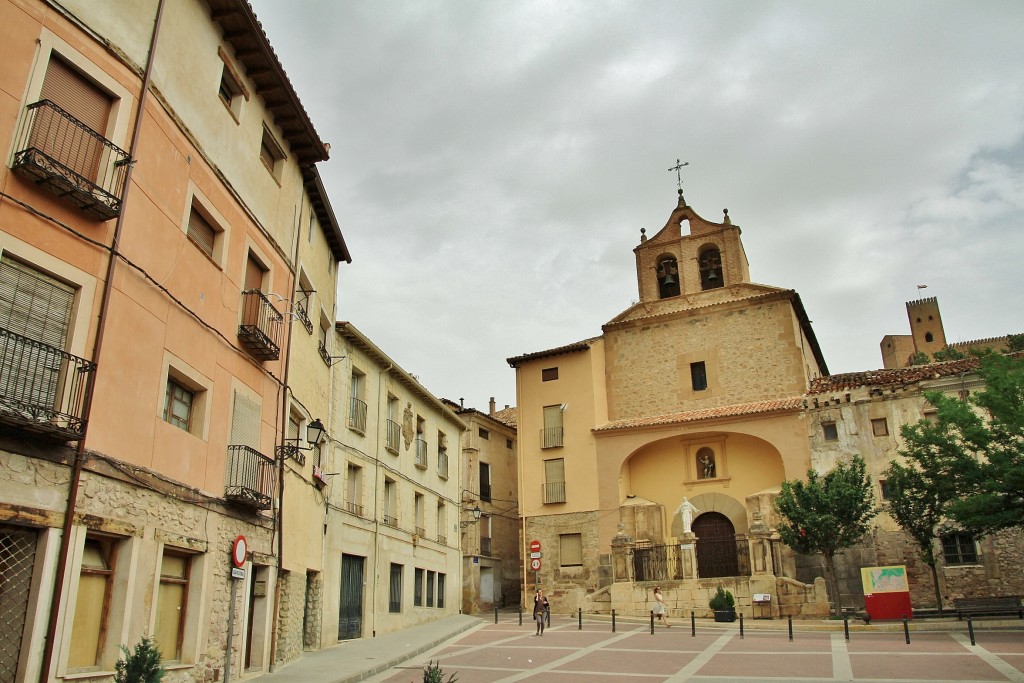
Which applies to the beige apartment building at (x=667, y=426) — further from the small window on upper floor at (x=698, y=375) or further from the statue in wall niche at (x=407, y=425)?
the statue in wall niche at (x=407, y=425)

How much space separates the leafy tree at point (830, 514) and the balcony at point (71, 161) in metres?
21.2

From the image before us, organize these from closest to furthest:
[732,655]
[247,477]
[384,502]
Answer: [247,477] < [732,655] < [384,502]

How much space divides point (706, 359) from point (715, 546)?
7.83 meters

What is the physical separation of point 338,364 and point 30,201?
11969 millimetres

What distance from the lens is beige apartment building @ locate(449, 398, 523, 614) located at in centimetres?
3447

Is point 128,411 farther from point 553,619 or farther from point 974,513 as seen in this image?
point 553,619

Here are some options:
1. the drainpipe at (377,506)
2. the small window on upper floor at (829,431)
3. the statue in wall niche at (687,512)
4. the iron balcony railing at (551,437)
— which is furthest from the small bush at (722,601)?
the iron balcony railing at (551,437)

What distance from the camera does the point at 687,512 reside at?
94.5 feet

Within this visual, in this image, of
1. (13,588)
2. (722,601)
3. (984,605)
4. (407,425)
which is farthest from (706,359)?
(13,588)

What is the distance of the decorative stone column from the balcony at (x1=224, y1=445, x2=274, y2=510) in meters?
17.6

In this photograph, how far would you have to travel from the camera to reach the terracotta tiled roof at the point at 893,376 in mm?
27797

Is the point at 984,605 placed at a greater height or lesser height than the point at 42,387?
lesser

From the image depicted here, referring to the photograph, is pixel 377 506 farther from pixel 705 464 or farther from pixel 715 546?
pixel 705 464

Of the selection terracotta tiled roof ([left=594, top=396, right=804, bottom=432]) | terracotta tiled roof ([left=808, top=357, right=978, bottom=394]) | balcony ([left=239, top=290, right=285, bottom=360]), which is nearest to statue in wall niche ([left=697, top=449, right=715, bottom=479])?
terracotta tiled roof ([left=594, top=396, right=804, bottom=432])
